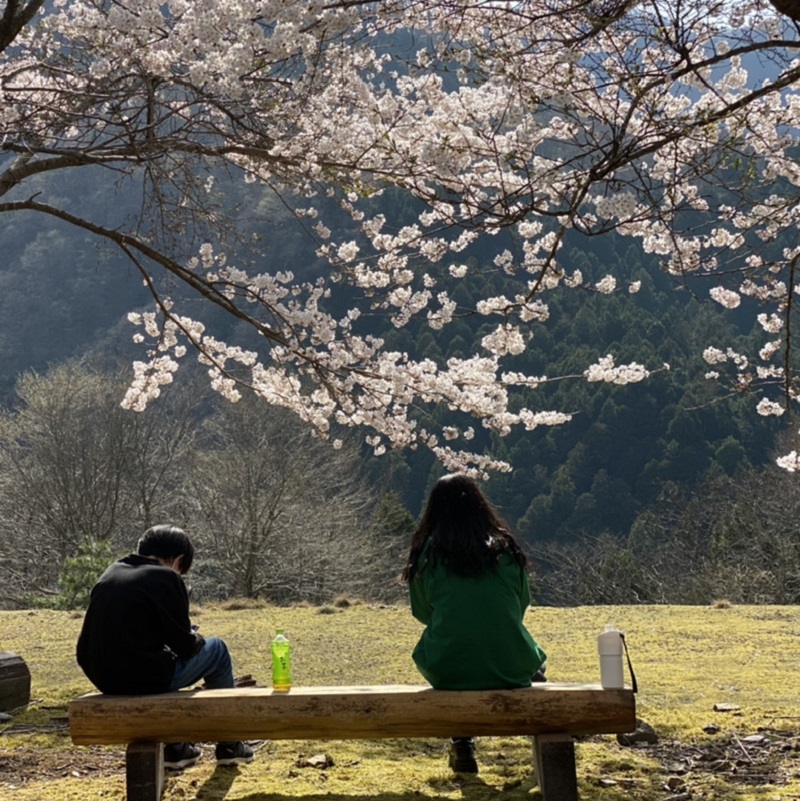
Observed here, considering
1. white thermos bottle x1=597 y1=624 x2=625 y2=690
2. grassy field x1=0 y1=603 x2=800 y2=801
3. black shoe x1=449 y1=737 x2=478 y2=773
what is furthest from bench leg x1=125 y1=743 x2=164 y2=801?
white thermos bottle x1=597 y1=624 x2=625 y2=690

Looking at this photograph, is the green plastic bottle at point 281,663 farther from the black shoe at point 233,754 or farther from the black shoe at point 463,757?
the black shoe at point 463,757

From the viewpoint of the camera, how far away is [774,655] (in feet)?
27.0

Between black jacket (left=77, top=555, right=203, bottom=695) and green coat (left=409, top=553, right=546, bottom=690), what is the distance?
921mm

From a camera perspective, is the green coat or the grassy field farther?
the grassy field

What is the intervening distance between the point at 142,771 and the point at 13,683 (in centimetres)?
298

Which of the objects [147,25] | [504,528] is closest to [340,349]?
[147,25]

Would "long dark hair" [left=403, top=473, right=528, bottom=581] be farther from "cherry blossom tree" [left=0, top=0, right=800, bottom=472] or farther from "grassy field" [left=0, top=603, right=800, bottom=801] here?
"cherry blossom tree" [left=0, top=0, right=800, bottom=472]

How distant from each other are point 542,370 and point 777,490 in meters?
21.1

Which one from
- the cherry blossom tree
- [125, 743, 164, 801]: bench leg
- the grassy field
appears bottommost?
the grassy field

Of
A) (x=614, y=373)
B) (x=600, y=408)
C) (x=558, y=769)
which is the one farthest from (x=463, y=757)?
(x=600, y=408)

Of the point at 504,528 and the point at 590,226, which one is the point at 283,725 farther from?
the point at 590,226

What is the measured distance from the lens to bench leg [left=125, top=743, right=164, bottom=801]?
143 inches

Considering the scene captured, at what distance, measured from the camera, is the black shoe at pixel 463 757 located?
439 centimetres

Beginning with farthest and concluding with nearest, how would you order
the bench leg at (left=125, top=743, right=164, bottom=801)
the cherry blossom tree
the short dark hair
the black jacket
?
1. the cherry blossom tree
2. the short dark hair
3. the black jacket
4. the bench leg at (left=125, top=743, right=164, bottom=801)
